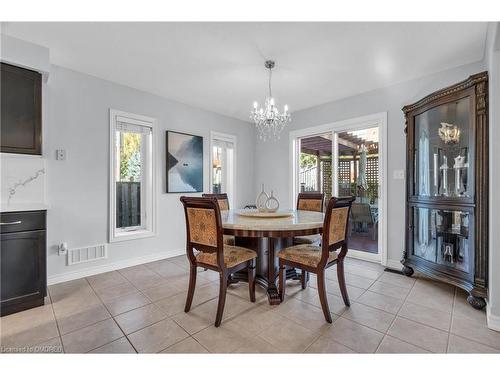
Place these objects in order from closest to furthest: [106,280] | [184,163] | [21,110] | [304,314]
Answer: [304,314] < [21,110] < [106,280] < [184,163]

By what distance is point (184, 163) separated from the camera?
12.6ft

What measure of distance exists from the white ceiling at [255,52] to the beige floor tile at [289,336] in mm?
2370

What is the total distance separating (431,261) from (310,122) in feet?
8.61

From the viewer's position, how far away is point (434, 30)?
2029 millimetres

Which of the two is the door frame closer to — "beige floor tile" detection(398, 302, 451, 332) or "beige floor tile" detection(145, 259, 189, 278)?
"beige floor tile" detection(398, 302, 451, 332)

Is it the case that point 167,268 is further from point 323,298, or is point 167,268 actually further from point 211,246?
point 323,298

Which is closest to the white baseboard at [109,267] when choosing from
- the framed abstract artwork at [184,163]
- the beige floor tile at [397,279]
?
the framed abstract artwork at [184,163]

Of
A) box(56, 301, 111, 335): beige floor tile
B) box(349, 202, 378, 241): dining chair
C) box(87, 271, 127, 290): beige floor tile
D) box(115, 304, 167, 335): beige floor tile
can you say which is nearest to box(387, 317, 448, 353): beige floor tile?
box(115, 304, 167, 335): beige floor tile

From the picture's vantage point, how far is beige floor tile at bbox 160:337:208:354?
59.7 inches

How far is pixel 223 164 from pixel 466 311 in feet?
12.5

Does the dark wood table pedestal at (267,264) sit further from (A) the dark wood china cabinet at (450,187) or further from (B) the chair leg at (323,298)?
(A) the dark wood china cabinet at (450,187)

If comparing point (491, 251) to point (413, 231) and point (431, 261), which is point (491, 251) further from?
point (413, 231)

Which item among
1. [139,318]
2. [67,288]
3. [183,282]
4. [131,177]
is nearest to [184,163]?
[131,177]

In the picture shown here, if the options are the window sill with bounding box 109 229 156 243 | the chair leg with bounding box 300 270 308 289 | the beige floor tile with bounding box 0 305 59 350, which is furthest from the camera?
the window sill with bounding box 109 229 156 243
